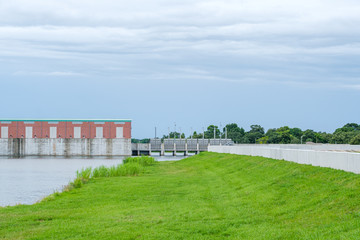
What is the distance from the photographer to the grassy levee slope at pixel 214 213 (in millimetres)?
14055

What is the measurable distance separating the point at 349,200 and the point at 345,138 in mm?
106489

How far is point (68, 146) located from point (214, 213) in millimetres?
128688

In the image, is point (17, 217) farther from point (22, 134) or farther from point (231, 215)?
point (22, 134)

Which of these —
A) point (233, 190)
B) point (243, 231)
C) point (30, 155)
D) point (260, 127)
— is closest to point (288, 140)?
point (260, 127)

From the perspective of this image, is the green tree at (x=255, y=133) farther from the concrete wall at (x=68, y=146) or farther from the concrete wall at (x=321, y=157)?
the concrete wall at (x=321, y=157)

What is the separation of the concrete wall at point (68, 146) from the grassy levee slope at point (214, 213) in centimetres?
11806

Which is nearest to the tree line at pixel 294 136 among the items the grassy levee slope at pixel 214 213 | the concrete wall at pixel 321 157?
the concrete wall at pixel 321 157

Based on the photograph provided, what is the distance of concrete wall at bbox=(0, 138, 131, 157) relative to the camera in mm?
142250

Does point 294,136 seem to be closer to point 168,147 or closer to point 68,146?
point 168,147

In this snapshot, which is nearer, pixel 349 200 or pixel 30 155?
pixel 349 200

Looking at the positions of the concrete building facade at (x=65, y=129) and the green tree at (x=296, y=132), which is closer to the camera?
the concrete building facade at (x=65, y=129)

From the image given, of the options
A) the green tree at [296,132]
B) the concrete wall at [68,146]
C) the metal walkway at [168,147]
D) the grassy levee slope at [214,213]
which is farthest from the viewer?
the green tree at [296,132]

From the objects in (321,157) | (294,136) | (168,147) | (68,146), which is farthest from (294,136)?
(321,157)

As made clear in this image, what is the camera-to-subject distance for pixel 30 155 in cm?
14275
